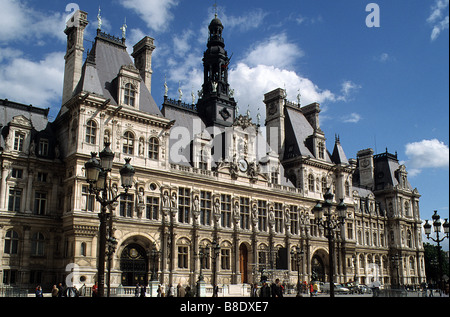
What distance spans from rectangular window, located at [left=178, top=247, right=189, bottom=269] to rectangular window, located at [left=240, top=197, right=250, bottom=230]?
7.82m

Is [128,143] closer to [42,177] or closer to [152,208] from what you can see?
[152,208]

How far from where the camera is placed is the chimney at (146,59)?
4778cm

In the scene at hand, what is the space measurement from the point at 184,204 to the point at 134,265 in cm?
735

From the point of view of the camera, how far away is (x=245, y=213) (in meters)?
48.5

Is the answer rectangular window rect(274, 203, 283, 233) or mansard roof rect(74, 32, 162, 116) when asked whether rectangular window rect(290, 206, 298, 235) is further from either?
mansard roof rect(74, 32, 162, 116)

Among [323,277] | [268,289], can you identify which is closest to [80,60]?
[268,289]

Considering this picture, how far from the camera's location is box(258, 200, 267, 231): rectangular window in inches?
1959

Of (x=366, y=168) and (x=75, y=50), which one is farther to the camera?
(x=366, y=168)

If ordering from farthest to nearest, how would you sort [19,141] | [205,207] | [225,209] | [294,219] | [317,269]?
1. [317,269]
2. [294,219]
3. [225,209]
4. [205,207]
5. [19,141]

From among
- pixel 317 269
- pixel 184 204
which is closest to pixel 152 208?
pixel 184 204

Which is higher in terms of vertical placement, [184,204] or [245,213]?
[184,204]
